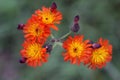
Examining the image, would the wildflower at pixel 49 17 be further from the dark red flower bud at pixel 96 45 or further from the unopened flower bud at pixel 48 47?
the dark red flower bud at pixel 96 45

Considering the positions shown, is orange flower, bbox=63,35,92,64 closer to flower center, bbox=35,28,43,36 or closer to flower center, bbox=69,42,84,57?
flower center, bbox=69,42,84,57

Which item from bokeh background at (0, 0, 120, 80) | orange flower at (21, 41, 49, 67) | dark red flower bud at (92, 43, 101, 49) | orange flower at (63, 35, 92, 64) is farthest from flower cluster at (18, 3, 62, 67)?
bokeh background at (0, 0, 120, 80)

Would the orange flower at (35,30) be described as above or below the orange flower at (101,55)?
above

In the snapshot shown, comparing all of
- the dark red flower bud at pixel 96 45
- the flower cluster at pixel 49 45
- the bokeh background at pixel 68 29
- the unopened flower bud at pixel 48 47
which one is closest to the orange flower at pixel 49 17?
the flower cluster at pixel 49 45

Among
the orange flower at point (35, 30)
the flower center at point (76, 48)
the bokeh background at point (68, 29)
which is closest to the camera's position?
the orange flower at point (35, 30)

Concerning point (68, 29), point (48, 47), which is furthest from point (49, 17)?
point (68, 29)

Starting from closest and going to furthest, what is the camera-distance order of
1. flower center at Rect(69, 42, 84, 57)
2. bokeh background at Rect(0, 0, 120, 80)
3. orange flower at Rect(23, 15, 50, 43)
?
orange flower at Rect(23, 15, 50, 43)
flower center at Rect(69, 42, 84, 57)
bokeh background at Rect(0, 0, 120, 80)
